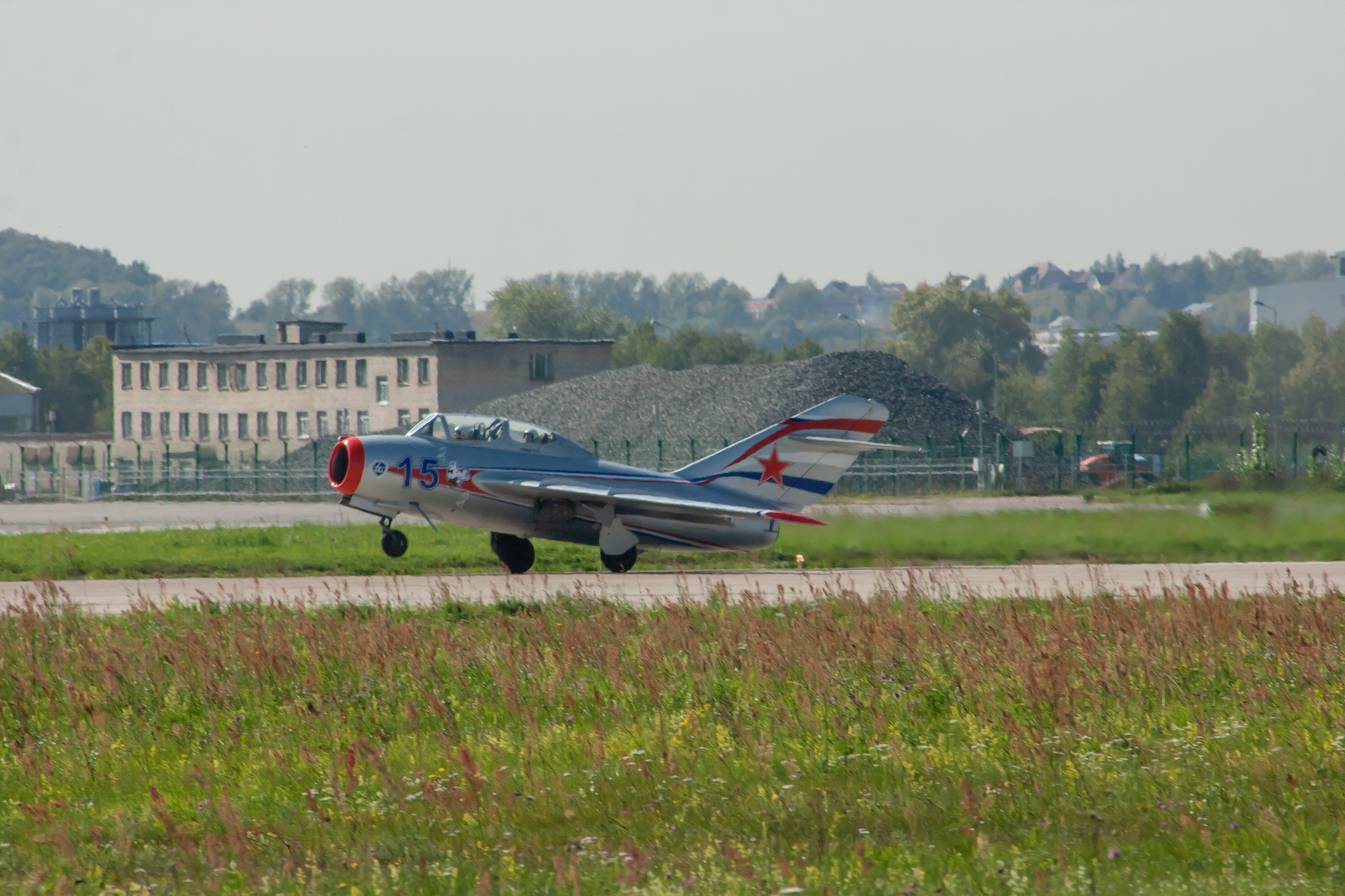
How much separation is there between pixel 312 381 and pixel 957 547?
264 feet

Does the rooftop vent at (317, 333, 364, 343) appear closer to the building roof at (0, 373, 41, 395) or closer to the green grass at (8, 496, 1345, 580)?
the building roof at (0, 373, 41, 395)

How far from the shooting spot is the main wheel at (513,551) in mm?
22578

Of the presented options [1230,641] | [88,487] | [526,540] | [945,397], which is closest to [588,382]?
[945,397]

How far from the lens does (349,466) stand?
69.8 feet

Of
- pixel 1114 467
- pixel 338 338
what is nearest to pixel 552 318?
pixel 338 338

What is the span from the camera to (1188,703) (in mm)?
9570

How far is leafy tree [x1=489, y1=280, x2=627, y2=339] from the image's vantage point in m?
153

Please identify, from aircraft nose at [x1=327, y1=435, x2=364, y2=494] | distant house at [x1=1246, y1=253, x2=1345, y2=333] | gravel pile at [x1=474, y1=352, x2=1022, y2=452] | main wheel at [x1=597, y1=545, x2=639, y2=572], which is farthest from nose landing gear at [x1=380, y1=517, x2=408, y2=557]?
distant house at [x1=1246, y1=253, x2=1345, y2=333]

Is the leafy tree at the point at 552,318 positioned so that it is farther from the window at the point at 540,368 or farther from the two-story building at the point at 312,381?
the window at the point at 540,368

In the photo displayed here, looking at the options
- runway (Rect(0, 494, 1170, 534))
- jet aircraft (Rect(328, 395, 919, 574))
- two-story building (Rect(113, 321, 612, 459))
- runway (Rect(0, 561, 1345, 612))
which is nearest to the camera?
runway (Rect(0, 561, 1345, 612))

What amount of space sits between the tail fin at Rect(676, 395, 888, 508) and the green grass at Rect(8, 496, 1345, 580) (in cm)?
84

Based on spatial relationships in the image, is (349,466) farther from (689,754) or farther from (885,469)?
(885,469)

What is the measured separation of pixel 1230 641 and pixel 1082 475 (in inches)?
1727

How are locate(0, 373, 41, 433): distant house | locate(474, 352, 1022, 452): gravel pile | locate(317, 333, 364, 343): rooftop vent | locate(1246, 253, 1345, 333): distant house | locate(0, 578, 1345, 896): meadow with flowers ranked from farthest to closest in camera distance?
1. locate(1246, 253, 1345, 333): distant house
2. locate(0, 373, 41, 433): distant house
3. locate(317, 333, 364, 343): rooftop vent
4. locate(474, 352, 1022, 452): gravel pile
5. locate(0, 578, 1345, 896): meadow with flowers
